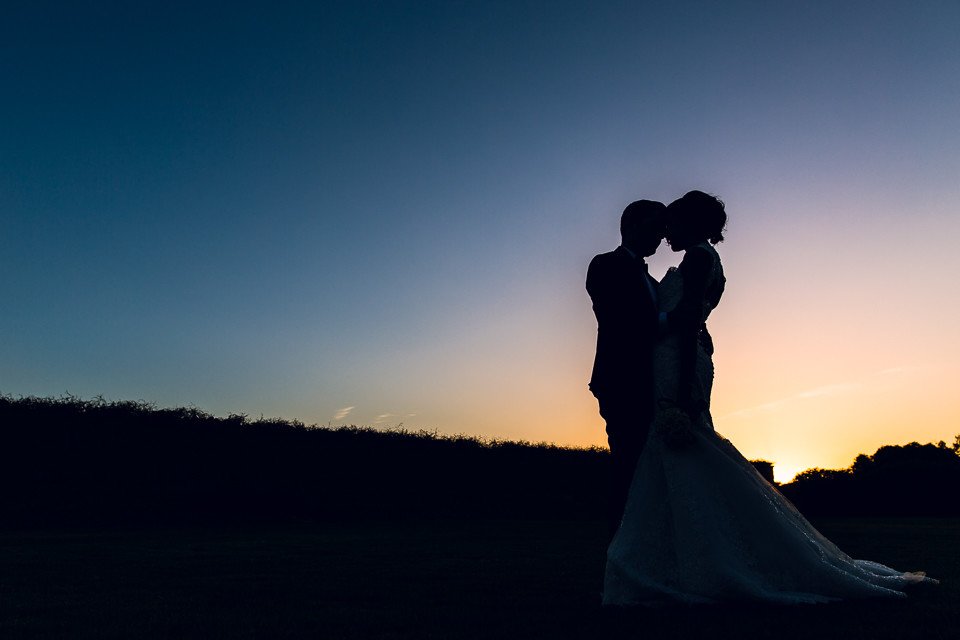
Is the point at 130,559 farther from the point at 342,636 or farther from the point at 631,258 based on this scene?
the point at 631,258

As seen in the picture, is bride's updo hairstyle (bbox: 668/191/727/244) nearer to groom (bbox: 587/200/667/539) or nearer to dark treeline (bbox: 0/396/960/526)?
groom (bbox: 587/200/667/539)

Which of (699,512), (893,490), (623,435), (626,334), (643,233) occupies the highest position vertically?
(643,233)

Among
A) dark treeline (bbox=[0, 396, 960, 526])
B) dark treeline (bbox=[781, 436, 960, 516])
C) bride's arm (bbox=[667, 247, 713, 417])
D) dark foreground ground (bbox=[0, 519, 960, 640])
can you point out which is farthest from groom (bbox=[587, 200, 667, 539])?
dark treeline (bbox=[781, 436, 960, 516])

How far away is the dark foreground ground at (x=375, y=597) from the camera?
146 inches

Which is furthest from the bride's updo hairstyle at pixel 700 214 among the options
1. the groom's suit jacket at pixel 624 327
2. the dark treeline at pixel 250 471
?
the dark treeline at pixel 250 471

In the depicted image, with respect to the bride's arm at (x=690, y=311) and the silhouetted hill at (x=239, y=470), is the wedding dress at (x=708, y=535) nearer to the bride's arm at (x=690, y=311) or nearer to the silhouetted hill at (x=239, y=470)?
the bride's arm at (x=690, y=311)

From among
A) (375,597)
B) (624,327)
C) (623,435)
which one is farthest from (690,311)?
(375,597)

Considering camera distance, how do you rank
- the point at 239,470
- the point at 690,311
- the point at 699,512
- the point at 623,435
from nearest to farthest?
1. the point at 699,512
2. the point at 690,311
3. the point at 623,435
4. the point at 239,470

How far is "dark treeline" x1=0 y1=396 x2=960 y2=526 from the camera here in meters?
13.8

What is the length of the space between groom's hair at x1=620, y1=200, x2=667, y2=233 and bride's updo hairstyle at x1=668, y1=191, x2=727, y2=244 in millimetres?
80

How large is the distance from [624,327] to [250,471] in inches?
497

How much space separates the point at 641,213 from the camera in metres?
5.07

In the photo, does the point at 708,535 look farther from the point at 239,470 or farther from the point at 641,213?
the point at 239,470

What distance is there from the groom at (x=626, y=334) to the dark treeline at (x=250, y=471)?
478 inches
